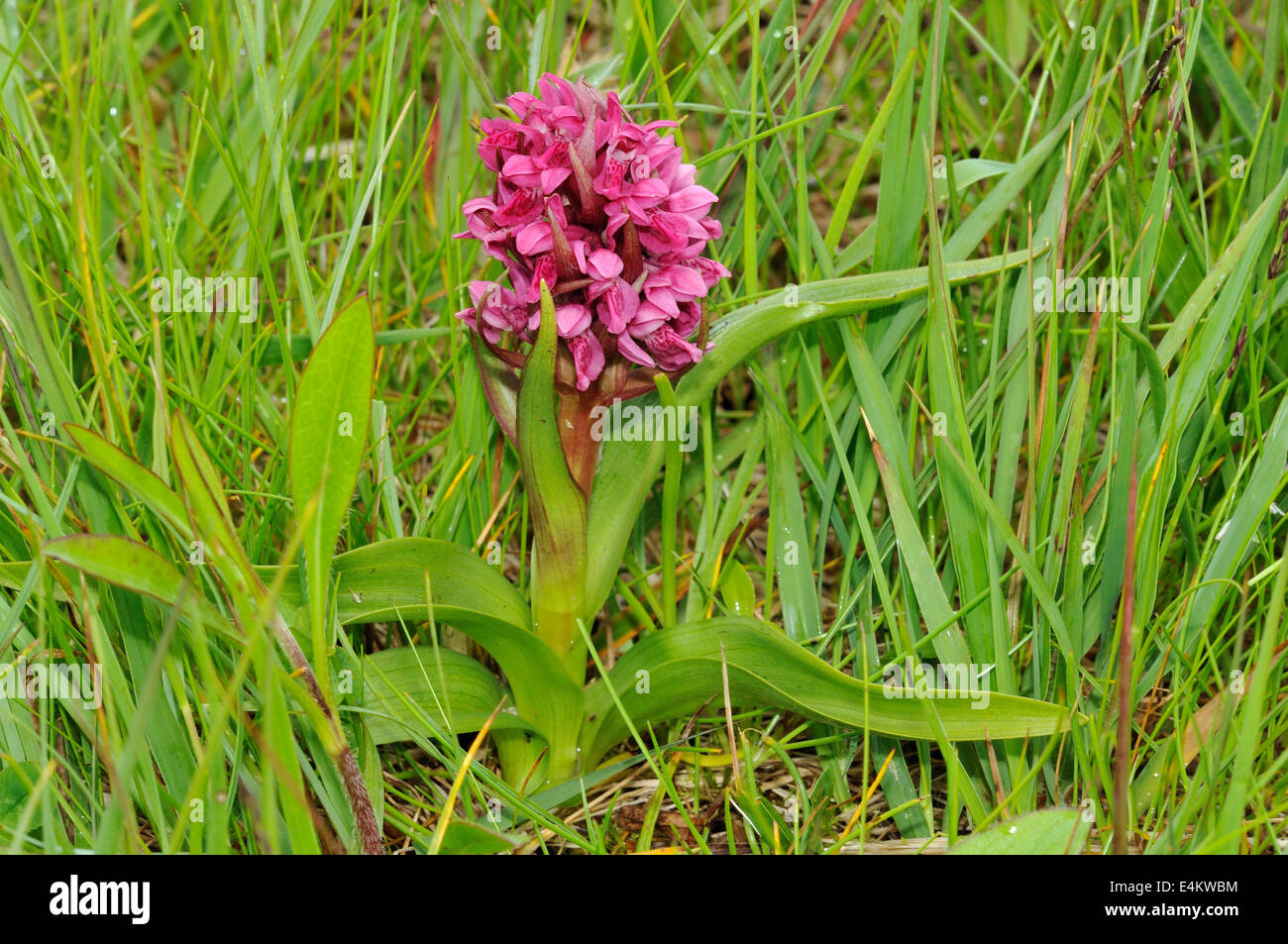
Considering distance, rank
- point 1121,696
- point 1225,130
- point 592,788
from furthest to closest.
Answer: point 1225,130
point 592,788
point 1121,696

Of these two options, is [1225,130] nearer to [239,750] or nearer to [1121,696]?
[1121,696]

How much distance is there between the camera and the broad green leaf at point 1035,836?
4.00 ft

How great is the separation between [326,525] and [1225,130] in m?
1.85

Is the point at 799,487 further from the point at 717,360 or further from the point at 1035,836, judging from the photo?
the point at 1035,836

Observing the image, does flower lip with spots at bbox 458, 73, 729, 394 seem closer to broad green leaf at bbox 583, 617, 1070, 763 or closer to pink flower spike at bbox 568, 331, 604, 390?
pink flower spike at bbox 568, 331, 604, 390

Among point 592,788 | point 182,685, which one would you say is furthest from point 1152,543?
point 182,685

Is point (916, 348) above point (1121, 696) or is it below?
above

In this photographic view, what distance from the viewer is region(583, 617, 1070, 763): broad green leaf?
1.30m

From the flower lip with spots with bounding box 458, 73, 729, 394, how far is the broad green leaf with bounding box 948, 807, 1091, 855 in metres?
0.71

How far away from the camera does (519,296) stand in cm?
129

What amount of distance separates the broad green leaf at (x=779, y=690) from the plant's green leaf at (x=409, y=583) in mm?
202

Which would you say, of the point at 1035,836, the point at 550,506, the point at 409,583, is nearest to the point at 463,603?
the point at 409,583
